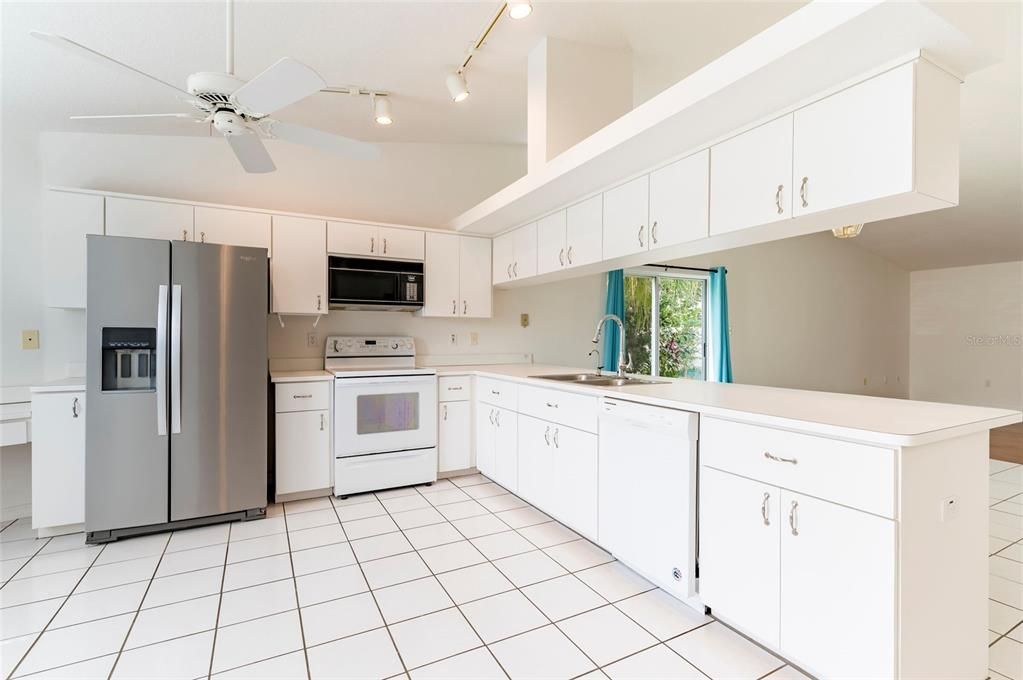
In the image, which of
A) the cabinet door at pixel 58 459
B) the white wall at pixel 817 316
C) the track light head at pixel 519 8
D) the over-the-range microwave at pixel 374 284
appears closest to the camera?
the track light head at pixel 519 8

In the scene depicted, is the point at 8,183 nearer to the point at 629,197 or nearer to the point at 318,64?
the point at 318,64

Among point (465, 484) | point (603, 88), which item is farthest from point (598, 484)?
point (603, 88)

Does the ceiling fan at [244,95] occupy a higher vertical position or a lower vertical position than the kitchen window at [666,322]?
higher

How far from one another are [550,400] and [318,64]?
94.0 inches

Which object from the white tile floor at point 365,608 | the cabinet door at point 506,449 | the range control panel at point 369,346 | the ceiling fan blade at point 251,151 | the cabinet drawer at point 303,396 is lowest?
the white tile floor at point 365,608

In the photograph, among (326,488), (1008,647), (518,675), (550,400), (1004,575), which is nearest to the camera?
(518,675)

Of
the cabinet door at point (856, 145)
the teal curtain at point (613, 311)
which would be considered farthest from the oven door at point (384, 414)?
the cabinet door at point (856, 145)

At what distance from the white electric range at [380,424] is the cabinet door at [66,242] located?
1594mm

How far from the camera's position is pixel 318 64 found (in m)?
2.62

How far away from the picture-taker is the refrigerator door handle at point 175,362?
2730 mm

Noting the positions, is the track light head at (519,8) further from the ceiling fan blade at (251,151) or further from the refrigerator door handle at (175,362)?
the refrigerator door handle at (175,362)

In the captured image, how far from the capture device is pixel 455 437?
383cm

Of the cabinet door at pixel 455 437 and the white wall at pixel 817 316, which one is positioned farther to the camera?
the white wall at pixel 817 316

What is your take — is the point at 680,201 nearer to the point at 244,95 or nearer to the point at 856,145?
the point at 856,145
